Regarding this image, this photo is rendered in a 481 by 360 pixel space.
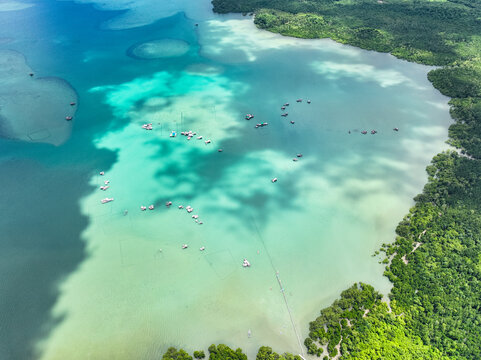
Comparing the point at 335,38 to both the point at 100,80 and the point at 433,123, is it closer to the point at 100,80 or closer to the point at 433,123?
the point at 433,123

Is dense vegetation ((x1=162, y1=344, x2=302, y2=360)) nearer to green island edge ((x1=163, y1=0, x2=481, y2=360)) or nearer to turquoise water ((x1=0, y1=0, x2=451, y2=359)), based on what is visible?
green island edge ((x1=163, y1=0, x2=481, y2=360))

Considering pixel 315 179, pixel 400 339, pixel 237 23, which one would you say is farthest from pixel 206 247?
pixel 237 23

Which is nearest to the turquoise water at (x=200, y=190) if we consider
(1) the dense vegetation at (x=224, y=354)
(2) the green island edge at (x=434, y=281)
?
(1) the dense vegetation at (x=224, y=354)

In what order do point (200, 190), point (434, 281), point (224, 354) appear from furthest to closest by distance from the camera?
point (200, 190) < point (434, 281) < point (224, 354)

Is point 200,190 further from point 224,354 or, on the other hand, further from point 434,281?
point 434,281

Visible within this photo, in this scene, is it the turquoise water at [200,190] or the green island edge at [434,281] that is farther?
the turquoise water at [200,190]

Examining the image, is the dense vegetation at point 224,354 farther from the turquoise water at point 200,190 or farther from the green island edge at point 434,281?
the turquoise water at point 200,190

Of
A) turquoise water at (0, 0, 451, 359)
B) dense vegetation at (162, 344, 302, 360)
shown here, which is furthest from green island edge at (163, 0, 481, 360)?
turquoise water at (0, 0, 451, 359)

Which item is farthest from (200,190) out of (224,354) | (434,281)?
(434,281)
